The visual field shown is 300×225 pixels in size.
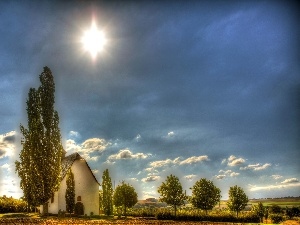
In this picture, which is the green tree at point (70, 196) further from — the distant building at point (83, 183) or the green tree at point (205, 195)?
the green tree at point (205, 195)

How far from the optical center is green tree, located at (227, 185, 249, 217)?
6303 centimetres

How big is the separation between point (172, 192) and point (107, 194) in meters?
12.7

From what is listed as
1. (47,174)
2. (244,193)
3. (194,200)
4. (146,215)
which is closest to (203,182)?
(194,200)

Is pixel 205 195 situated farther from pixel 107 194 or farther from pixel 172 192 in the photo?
pixel 107 194

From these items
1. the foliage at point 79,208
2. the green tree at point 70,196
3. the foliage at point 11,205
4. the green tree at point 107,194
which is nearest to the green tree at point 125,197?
the green tree at point 107,194

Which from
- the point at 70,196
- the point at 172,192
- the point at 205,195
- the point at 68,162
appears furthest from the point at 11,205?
the point at 205,195

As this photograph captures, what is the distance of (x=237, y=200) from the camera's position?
63094 millimetres

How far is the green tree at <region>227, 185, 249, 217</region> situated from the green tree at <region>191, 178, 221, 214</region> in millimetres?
2903

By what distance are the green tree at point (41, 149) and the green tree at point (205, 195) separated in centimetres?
3093

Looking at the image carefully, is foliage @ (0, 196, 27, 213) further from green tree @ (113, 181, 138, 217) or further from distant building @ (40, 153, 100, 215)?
green tree @ (113, 181, 138, 217)

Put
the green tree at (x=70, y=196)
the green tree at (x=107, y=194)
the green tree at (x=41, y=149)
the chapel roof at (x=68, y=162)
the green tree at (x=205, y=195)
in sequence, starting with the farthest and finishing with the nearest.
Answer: the green tree at (x=205, y=195) < the green tree at (x=107, y=194) < the chapel roof at (x=68, y=162) < the green tree at (x=70, y=196) < the green tree at (x=41, y=149)

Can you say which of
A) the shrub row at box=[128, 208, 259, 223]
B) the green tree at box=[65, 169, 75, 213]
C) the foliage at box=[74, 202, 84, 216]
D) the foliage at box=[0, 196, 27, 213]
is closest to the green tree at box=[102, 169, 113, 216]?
the foliage at box=[74, 202, 84, 216]

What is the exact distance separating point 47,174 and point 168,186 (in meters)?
26.5

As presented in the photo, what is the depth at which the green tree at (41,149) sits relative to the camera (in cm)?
4419
